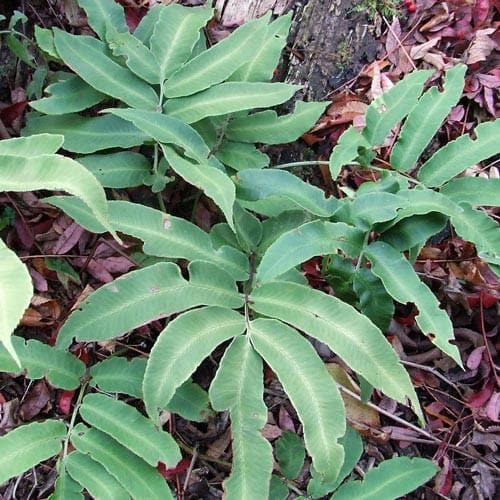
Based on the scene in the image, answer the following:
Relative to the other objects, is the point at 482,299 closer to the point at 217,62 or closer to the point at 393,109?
the point at 393,109

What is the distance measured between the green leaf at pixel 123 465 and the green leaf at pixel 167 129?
2.30 feet

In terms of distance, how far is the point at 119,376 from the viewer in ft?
5.13

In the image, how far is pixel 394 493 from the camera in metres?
1.60

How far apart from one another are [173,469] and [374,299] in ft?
2.65

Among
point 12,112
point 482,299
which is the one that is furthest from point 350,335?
point 12,112

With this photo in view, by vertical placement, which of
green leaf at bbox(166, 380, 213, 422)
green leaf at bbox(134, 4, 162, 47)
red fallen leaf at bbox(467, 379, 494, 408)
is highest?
green leaf at bbox(134, 4, 162, 47)

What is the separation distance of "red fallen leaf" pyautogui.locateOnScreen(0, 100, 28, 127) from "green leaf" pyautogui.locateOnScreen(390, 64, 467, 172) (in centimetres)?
119

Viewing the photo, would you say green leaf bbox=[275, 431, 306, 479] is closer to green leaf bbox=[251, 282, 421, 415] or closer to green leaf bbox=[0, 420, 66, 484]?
green leaf bbox=[251, 282, 421, 415]

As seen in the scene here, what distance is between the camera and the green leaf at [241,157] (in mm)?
1789

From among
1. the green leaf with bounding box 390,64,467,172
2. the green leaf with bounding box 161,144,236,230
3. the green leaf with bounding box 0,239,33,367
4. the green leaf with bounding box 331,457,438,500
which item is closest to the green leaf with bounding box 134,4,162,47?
the green leaf with bounding box 161,144,236,230

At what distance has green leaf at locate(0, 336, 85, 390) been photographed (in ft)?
4.93

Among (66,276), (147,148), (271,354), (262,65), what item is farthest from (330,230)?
(66,276)

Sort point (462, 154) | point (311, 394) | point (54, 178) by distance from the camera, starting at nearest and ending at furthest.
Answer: point (54, 178)
point (311, 394)
point (462, 154)

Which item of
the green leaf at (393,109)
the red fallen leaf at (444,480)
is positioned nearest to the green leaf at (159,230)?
the green leaf at (393,109)
